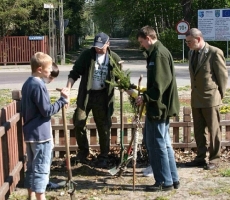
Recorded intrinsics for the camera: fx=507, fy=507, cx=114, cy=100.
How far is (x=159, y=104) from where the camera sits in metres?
5.60

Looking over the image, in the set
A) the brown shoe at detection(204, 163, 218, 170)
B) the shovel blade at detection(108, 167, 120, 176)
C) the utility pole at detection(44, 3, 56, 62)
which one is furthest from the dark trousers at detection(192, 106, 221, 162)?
the utility pole at detection(44, 3, 56, 62)

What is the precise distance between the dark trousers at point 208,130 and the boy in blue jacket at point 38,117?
2295mm

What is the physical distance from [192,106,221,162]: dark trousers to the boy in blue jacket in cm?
229

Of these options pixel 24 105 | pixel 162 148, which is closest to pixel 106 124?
pixel 162 148

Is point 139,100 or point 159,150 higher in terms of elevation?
point 139,100

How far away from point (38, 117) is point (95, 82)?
5.36 ft

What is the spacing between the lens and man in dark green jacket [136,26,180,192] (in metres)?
5.55

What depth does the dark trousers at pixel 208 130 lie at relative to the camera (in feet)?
21.7

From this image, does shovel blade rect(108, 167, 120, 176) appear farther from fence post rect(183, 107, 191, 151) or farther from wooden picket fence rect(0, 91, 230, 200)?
fence post rect(183, 107, 191, 151)

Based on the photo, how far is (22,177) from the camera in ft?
20.2

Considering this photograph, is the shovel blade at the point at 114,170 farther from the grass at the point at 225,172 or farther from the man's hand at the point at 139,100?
the grass at the point at 225,172

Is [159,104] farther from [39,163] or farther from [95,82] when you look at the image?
[39,163]

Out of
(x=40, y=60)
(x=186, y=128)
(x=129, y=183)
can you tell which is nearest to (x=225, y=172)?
(x=186, y=128)

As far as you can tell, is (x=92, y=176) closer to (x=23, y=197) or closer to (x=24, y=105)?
(x=23, y=197)
